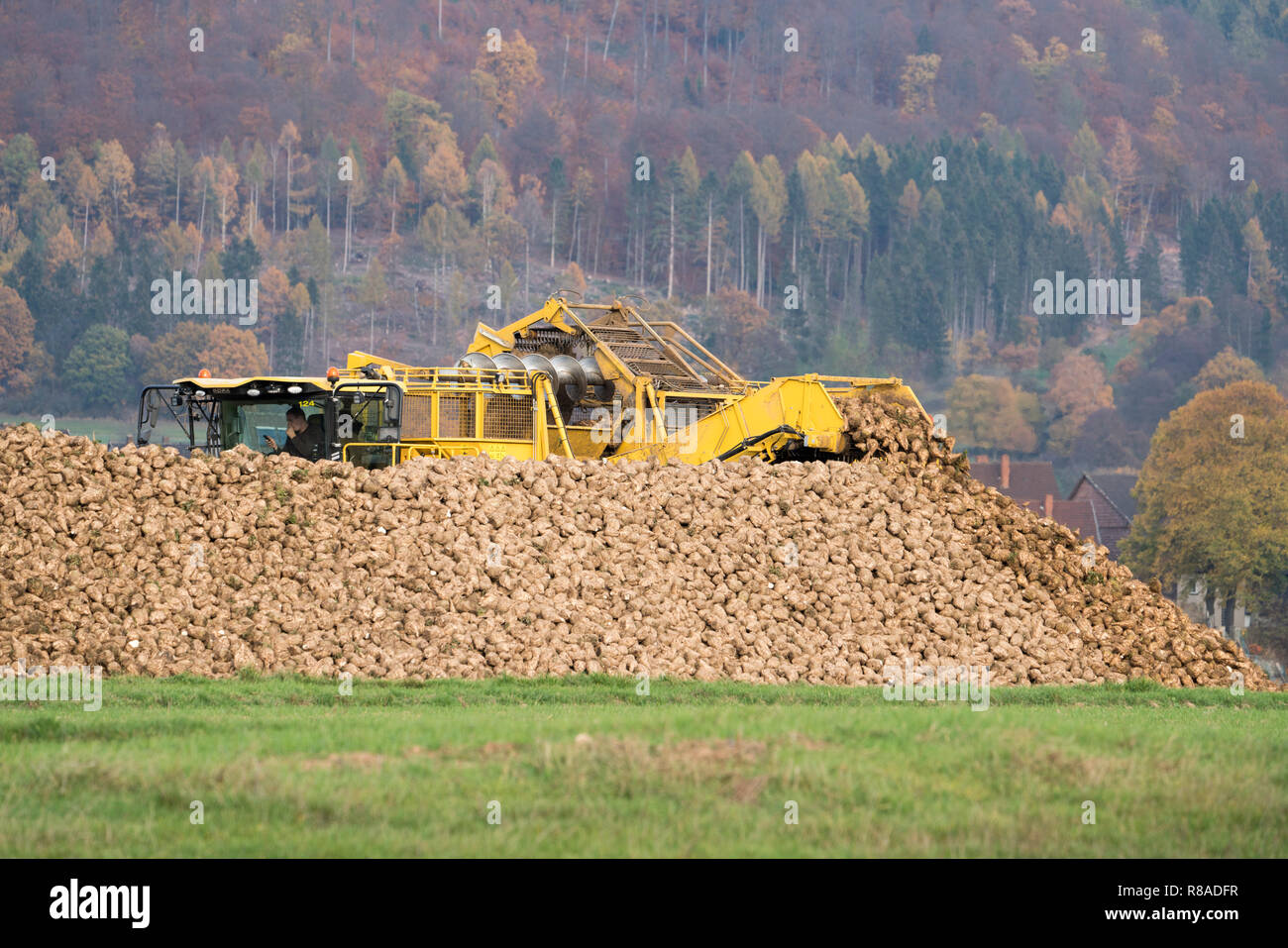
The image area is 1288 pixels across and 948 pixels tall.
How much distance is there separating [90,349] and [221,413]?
A: 4083 inches

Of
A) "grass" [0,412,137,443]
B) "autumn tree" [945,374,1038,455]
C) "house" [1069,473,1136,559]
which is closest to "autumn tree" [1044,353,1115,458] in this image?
"autumn tree" [945,374,1038,455]

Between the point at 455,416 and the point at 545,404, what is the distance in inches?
66.8

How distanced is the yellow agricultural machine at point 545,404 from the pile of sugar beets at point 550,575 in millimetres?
1626

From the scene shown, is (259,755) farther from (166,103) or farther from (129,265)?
(166,103)

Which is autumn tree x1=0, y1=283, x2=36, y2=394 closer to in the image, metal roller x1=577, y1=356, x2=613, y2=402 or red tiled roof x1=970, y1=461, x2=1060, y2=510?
red tiled roof x1=970, y1=461, x2=1060, y2=510

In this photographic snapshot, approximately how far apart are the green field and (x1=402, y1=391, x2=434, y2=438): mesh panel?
1222 centimetres

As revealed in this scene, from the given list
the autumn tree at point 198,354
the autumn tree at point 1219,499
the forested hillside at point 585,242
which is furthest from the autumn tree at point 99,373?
the autumn tree at point 1219,499

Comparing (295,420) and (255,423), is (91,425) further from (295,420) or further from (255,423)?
(295,420)

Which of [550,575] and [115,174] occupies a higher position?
[115,174]

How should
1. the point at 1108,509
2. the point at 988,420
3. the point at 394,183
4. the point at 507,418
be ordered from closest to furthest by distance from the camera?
the point at 507,418 < the point at 1108,509 < the point at 988,420 < the point at 394,183

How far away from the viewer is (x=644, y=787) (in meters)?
9.75

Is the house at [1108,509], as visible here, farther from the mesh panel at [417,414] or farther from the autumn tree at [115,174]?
the autumn tree at [115,174]

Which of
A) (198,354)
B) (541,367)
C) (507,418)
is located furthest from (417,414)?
(198,354)

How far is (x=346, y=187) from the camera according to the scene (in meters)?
161
